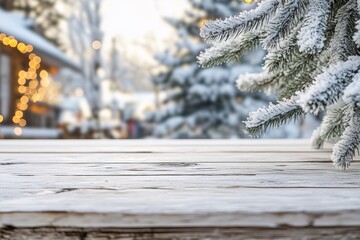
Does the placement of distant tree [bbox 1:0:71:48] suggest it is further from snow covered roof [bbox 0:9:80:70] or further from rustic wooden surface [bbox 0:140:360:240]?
rustic wooden surface [bbox 0:140:360:240]

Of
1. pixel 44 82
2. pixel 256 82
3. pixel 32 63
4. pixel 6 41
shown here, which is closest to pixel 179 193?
pixel 256 82

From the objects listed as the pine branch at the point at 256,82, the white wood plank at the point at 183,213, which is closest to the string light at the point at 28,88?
the pine branch at the point at 256,82

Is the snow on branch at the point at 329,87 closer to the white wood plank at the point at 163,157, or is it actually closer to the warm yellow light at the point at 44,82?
the white wood plank at the point at 163,157

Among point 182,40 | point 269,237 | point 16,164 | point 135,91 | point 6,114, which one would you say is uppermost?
point 135,91

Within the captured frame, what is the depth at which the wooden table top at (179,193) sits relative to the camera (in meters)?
0.71

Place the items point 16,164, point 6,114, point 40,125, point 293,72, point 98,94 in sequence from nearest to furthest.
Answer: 1. point 16,164
2. point 293,72
3. point 6,114
4. point 98,94
5. point 40,125

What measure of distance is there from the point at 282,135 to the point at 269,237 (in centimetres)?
865

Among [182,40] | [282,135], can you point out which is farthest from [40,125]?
[282,135]

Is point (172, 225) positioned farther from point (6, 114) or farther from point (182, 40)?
point (6, 114)

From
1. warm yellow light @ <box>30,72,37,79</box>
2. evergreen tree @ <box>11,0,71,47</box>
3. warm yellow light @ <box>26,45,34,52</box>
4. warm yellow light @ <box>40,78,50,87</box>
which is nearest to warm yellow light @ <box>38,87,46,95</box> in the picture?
warm yellow light @ <box>40,78,50,87</box>

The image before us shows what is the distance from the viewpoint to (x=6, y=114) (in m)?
12.5

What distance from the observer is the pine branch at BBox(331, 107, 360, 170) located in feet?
3.52

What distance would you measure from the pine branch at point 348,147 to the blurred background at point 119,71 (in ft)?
4.41

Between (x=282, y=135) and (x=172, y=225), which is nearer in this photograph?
(x=172, y=225)
